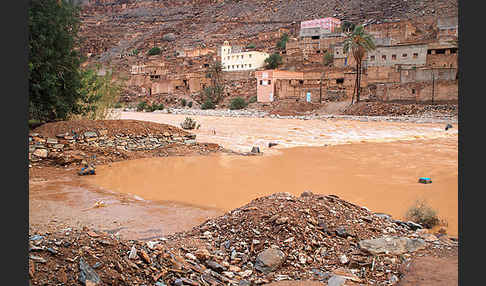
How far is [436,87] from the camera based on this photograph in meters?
29.2

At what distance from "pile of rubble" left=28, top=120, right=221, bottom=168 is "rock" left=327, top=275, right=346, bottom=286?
7754 mm

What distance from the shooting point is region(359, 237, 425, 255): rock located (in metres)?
3.70

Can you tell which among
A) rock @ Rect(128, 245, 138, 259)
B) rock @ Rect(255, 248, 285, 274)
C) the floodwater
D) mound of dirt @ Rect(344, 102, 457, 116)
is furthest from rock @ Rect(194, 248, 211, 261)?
mound of dirt @ Rect(344, 102, 457, 116)

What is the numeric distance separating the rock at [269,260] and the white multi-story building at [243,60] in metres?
49.8

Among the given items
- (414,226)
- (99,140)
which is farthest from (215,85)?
(414,226)

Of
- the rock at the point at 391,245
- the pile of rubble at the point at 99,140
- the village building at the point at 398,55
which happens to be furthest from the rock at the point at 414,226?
the village building at the point at 398,55

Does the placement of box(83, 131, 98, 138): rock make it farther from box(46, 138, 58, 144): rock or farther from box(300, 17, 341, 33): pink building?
box(300, 17, 341, 33): pink building

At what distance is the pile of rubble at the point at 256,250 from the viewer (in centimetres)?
301

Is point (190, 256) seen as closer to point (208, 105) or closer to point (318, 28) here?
point (208, 105)

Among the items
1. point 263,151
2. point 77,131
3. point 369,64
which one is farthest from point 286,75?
point 77,131

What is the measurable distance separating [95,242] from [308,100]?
3517cm

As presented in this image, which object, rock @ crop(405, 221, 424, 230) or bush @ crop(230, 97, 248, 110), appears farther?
bush @ crop(230, 97, 248, 110)

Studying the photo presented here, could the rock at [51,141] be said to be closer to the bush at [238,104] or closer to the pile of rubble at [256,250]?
the pile of rubble at [256,250]

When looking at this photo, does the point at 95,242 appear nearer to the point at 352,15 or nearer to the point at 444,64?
the point at 444,64
